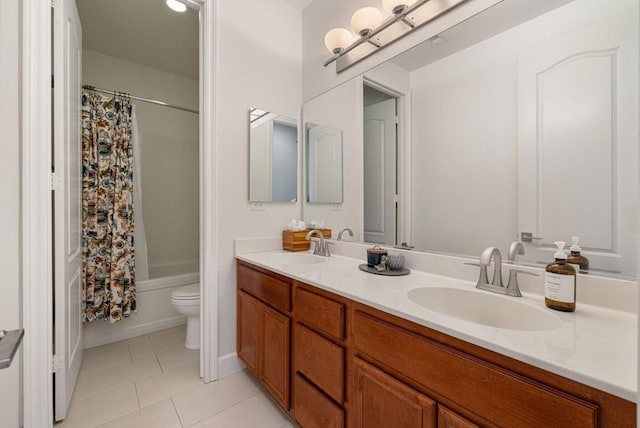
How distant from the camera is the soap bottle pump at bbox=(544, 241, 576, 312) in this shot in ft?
2.62

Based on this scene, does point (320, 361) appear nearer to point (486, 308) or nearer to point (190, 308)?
point (486, 308)

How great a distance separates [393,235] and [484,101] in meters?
0.78

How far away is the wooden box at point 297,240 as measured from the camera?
1.94m

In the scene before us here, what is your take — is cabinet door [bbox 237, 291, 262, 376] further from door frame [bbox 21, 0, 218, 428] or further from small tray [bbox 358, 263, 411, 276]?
door frame [bbox 21, 0, 218, 428]

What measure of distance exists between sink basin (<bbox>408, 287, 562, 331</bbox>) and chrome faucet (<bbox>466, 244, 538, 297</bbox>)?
4 cm

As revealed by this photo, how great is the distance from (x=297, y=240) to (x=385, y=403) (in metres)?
1.23

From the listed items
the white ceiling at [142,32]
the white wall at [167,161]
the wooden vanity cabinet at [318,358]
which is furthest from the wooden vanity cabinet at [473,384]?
the white wall at [167,161]

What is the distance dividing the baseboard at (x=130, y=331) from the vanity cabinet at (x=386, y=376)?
1.44 meters

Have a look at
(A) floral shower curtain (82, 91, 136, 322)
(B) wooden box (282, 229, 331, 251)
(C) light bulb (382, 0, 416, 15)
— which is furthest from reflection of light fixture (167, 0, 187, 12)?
(B) wooden box (282, 229, 331, 251)

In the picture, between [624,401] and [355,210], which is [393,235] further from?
[624,401]

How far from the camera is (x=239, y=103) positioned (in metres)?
1.86

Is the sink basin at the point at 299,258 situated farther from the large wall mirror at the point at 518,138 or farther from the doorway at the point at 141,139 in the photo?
the doorway at the point at 141,139

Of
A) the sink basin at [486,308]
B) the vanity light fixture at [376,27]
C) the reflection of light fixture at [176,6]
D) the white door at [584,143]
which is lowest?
the sink basin at [486,308]

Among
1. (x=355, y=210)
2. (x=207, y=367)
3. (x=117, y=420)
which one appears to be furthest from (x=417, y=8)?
(x=117, y=420)
